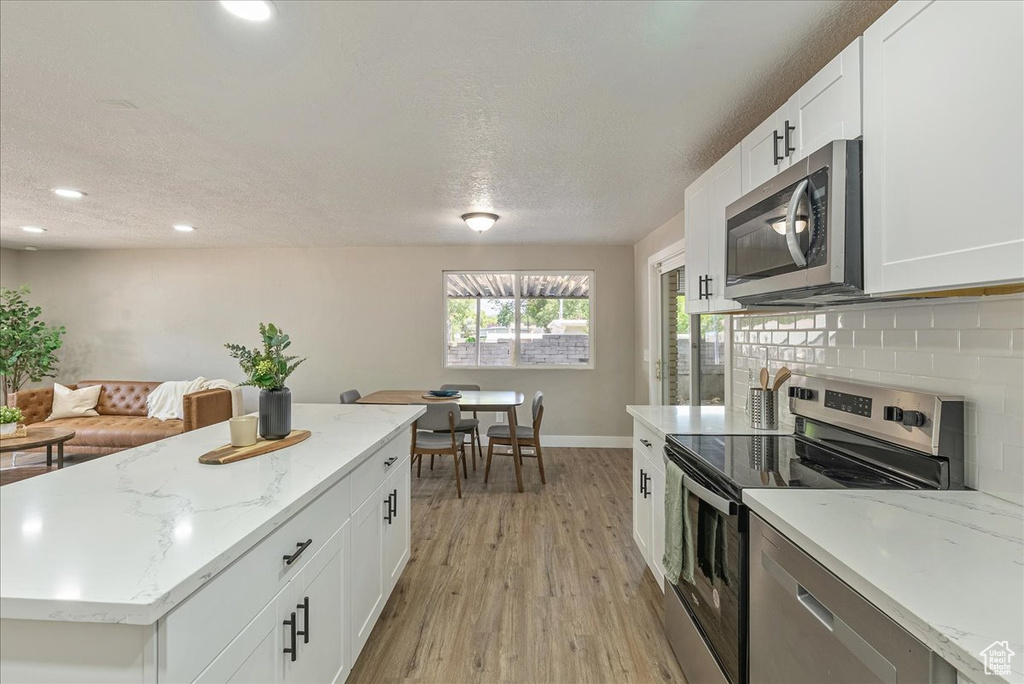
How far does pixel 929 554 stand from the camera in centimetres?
87

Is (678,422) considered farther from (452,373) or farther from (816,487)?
(452,373)

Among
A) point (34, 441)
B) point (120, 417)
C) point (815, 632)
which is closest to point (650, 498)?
point (815, 632)

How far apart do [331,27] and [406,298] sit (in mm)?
3934

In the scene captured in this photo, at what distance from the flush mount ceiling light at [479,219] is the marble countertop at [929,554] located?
305 centimetres

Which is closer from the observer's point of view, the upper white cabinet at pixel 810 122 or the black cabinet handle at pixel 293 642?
the black cabinet handle at pixel 293 642

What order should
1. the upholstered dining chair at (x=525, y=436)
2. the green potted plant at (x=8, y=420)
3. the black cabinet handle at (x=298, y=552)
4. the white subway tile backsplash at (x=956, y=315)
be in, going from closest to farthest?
1. the black cabinet handle at (x=298, y=552)
2. the white subway tile backsplash at (x=956, y=315)
3. the green potted plant at (x=8, y=420)
4. the upholstered dining chair at (x=525, y=436)

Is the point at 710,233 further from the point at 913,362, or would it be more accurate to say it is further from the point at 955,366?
the point at 955,366

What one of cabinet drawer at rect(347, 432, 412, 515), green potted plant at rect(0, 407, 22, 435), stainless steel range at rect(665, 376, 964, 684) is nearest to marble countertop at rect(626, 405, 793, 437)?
stainless steel range at rect(665, 376, 964, 684)

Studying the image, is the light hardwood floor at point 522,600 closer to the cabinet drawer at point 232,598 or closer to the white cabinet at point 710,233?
the cabinet drawer at point 232,598

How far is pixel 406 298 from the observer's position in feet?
17.5

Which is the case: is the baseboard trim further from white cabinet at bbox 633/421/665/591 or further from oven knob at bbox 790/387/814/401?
oven knob at bbox 790/387/814/401

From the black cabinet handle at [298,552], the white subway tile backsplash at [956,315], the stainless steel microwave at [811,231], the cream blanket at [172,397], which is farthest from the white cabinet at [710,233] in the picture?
the cream blanket at [172,397]

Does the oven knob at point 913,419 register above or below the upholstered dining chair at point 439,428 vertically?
above

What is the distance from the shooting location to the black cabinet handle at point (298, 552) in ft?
3.71
